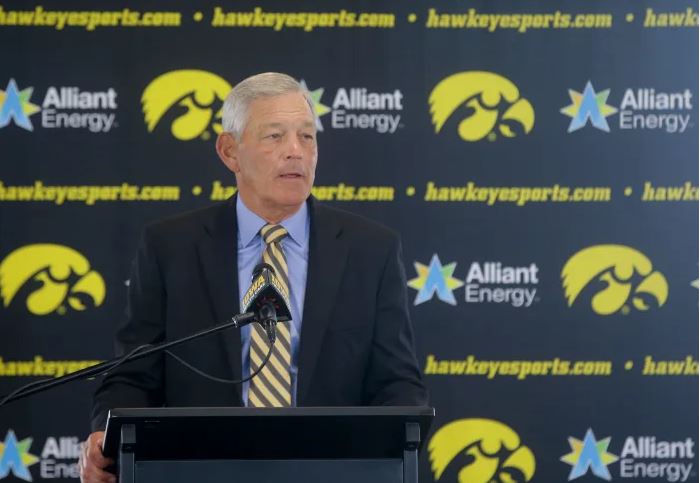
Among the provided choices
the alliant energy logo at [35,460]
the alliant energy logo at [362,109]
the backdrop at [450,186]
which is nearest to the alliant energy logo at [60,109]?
the backdrop at [450,186]

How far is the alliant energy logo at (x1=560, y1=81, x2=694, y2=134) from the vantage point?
542cm

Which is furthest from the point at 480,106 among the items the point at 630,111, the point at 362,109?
the point at 630,111

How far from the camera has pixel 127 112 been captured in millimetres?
5352

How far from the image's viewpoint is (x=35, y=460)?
5254 millimetres

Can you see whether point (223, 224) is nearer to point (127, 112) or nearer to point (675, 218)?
point (127, 112)

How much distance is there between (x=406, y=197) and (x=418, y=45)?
704 millimetres

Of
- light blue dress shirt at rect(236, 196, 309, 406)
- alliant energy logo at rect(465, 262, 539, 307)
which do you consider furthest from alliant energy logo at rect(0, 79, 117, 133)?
light blue dress shirt at rect(236, 196, 309, 406)

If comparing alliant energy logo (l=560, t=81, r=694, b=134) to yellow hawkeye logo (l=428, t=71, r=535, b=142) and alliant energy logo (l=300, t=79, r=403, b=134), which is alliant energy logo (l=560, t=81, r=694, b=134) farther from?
alliant energy logo (l=300, t=79, r=403, b=134)

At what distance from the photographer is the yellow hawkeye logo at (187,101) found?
17.6 ft

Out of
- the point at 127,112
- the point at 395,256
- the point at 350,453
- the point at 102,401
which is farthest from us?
the point at 127,112

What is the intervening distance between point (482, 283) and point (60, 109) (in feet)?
6.77

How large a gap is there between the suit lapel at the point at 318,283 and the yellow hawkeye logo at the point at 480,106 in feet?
7.23

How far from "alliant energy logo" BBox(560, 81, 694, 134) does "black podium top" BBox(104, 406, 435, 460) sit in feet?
10.9

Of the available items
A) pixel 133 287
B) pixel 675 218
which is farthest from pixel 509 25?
pixel 133 287
